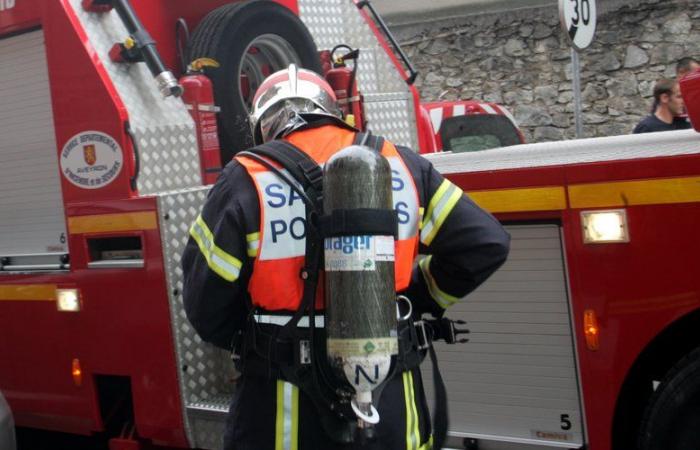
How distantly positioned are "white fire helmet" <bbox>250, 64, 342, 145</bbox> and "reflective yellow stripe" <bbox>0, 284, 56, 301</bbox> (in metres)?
2.18

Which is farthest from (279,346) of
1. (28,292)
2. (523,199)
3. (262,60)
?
(262,60)

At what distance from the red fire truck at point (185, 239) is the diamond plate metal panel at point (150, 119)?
0.4 inches

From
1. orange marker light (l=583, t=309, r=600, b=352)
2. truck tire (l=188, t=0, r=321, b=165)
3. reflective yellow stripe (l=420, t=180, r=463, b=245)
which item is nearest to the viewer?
reflective yellow stripe (l=420, t=180, r=463, b=245)

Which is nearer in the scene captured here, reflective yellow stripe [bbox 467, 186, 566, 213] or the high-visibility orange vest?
the high-visibility orange vest

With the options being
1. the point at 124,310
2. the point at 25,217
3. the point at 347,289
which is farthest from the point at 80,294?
the point at 347,289

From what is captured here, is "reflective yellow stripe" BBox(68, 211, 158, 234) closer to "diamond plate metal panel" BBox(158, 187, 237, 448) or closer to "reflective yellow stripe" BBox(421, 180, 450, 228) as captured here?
"diamond plate metal panel" BBox(158, 187, 237, 448)

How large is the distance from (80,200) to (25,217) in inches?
23.3

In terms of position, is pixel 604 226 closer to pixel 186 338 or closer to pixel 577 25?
pixel 186 338

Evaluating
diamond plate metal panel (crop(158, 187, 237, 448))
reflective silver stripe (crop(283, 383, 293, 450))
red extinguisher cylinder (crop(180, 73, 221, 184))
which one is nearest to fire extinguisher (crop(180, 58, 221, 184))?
red extinguisher cylinder (crop(180, 73, 221, 184))

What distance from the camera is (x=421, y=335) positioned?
2.89 m

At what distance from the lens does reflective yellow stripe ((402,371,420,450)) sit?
2756mm

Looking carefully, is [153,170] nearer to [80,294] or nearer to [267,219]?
[80,294]

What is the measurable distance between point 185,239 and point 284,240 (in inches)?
66.4

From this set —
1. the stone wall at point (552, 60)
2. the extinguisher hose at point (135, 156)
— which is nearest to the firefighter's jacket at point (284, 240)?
the extinguisher hose at point (135, 156)
